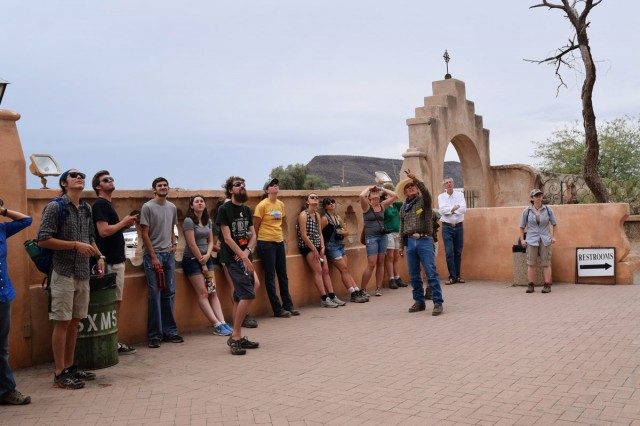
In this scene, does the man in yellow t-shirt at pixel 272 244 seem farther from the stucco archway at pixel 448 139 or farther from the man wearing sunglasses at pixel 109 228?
the stucco archway at pixel 448 139

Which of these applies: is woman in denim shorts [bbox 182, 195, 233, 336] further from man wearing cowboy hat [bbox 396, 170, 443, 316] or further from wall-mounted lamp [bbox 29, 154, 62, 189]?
man wearing cowboy hat [bbox 396, 170, 443, 316]

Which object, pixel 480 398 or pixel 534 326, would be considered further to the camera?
pixel 534 326

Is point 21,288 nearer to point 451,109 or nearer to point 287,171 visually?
point 451,109

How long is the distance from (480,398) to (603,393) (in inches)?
39.4

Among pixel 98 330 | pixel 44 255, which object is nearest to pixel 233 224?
pixel 98 330

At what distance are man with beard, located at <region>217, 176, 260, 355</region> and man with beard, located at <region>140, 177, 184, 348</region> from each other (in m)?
0.90

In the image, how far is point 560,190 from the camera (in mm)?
22688

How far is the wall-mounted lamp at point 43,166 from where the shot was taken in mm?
8031

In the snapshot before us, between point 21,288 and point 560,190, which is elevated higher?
point 560,190

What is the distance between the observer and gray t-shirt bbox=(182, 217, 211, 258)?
9.09m

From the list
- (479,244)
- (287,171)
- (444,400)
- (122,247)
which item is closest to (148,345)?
(122,247)

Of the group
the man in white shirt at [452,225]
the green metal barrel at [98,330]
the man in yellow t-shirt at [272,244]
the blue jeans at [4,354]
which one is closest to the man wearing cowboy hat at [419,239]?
the man in yellow t-shirt at [272,244]

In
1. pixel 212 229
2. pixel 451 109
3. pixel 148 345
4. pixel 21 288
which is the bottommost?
pixel 148 345

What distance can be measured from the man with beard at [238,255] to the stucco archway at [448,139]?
10268mm
